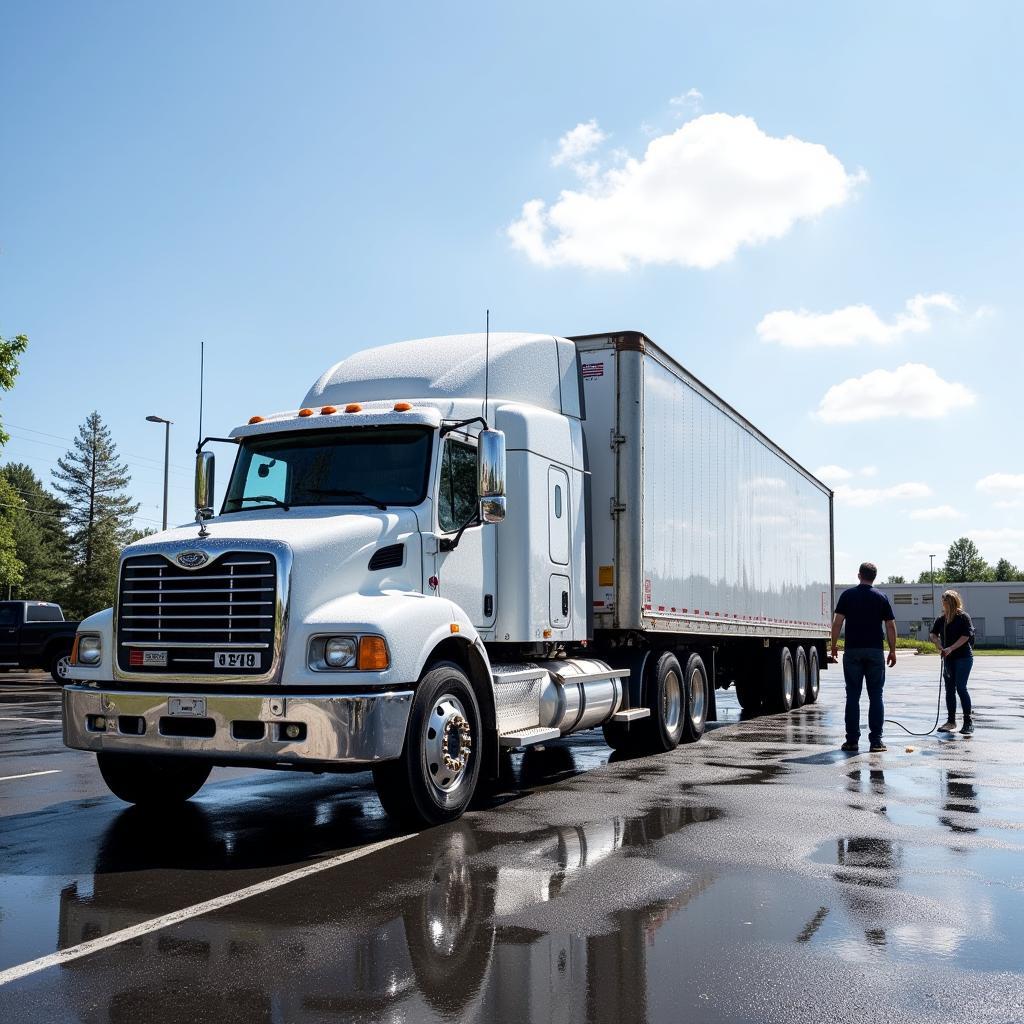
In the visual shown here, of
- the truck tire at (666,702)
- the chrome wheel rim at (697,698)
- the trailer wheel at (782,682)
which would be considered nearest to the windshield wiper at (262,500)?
the truck tire at (666,702)

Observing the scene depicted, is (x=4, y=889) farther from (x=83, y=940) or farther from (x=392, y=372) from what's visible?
(x=392, y=372)

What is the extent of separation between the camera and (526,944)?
4.80 meters

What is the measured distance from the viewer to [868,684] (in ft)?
42.7

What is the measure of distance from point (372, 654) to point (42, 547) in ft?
312

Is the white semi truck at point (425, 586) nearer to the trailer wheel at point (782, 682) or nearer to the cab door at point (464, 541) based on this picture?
the cab door at point (464, 541)

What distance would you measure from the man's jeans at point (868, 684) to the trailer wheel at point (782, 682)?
545cm

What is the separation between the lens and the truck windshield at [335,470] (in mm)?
8234

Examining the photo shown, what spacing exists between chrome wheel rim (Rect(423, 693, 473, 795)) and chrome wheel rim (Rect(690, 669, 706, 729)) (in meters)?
5.88

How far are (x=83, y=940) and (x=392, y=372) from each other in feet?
19.4

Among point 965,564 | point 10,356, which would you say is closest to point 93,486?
point 10,356

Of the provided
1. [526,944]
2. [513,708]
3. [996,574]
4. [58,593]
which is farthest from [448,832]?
[996,574]

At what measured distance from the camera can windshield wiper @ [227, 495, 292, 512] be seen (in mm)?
8273

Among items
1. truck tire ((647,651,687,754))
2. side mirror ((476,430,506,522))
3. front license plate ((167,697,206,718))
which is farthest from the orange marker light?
truck tire ((647,651,687,754))

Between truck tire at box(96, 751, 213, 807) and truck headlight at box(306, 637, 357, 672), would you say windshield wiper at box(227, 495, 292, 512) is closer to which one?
truck headlight at box(306, 637, 357, 672)
